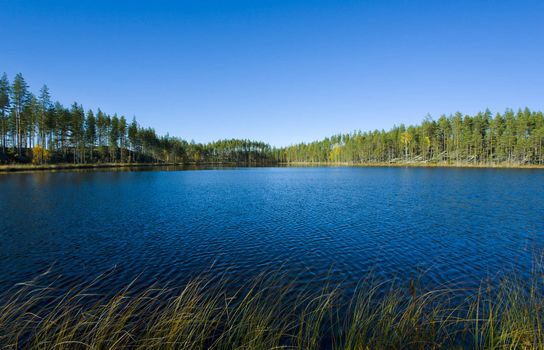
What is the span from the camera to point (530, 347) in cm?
565

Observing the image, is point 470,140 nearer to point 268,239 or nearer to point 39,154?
point 268,239

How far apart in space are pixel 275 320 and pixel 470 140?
466ft

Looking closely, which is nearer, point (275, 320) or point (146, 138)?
point (275, 320)

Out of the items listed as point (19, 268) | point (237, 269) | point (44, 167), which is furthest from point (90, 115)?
point (237, 269)

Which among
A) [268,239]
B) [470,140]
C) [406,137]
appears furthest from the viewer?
[406,137]

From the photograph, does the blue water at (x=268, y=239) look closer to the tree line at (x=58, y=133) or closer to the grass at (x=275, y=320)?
the grass at (x=275, y=320)

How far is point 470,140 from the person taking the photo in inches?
4459

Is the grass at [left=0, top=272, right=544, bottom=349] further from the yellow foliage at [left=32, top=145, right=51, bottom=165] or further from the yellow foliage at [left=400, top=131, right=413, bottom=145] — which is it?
the yellow foliage at [left=400, top=131, right=413, bottom=145]

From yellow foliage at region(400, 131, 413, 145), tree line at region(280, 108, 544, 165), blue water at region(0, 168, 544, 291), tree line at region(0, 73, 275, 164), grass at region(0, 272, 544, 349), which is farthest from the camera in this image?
yellow foliage at region(400, 131, 413, 145)

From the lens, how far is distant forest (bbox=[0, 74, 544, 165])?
80.2 m

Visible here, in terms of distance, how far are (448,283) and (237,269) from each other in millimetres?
10338

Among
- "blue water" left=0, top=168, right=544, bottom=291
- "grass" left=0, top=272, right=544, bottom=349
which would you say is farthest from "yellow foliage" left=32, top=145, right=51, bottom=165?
"grass" left=0, top=272, right=544, bottom=349

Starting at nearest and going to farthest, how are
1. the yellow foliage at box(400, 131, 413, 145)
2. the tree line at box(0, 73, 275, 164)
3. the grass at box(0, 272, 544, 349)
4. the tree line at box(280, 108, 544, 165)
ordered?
1. the grass at box(0, 272, 544, 349)
2. the tree line at box(0, 73, 275, 164)
3. the tree line at box(280, 108, 544, 165)
4. the yellow foliage at box(400, 131, 413, 145)

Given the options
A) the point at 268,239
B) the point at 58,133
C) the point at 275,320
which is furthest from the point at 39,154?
the point at 275,320
